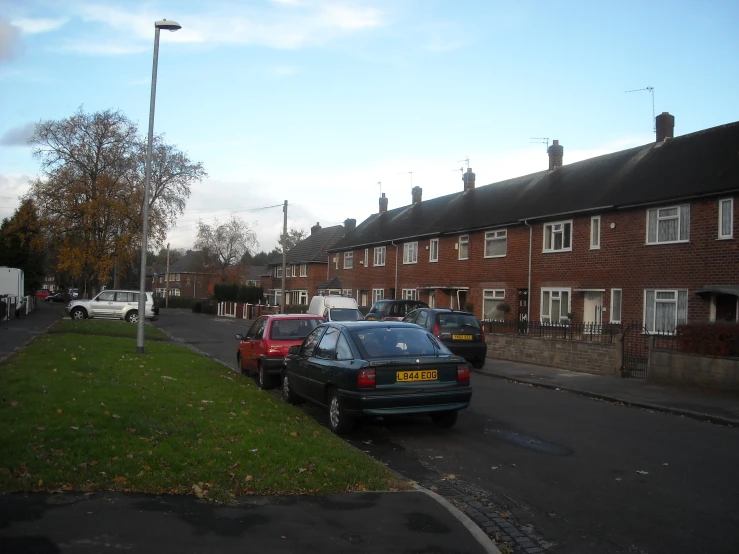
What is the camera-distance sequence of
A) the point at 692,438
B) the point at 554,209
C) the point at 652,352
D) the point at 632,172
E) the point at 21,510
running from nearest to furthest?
the point at 21,510, the point at 692,438, the point at 652,352, the point at 632,172, the point at 554,209

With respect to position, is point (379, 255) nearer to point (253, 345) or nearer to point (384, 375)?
point (253, 345)

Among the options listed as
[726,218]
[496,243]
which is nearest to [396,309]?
[496,243]

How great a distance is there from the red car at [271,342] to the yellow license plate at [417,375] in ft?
13.9

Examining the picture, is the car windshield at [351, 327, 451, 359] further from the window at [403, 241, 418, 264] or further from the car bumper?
the window at [403, 241, 418, 264]

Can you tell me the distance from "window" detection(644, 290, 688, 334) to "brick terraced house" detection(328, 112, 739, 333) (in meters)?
0.04

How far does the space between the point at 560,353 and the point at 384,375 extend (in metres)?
11.2

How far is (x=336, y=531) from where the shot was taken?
4.80 m

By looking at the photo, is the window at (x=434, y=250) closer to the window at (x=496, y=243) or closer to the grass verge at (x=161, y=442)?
the window at (x=496, y=243)

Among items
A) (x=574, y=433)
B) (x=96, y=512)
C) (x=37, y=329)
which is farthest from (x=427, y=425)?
(x=37, y=329)

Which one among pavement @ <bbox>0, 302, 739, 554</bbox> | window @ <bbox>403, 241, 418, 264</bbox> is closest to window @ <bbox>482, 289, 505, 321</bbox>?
window @ <bbox>403, 241, 418, 264</bbox>

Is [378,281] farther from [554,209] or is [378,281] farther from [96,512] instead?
[96,512]

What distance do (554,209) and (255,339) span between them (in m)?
16.2

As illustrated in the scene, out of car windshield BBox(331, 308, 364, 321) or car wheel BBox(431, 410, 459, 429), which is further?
car windshield BBox(331, 308, 364, 321)

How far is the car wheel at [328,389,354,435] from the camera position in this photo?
8945 mm
